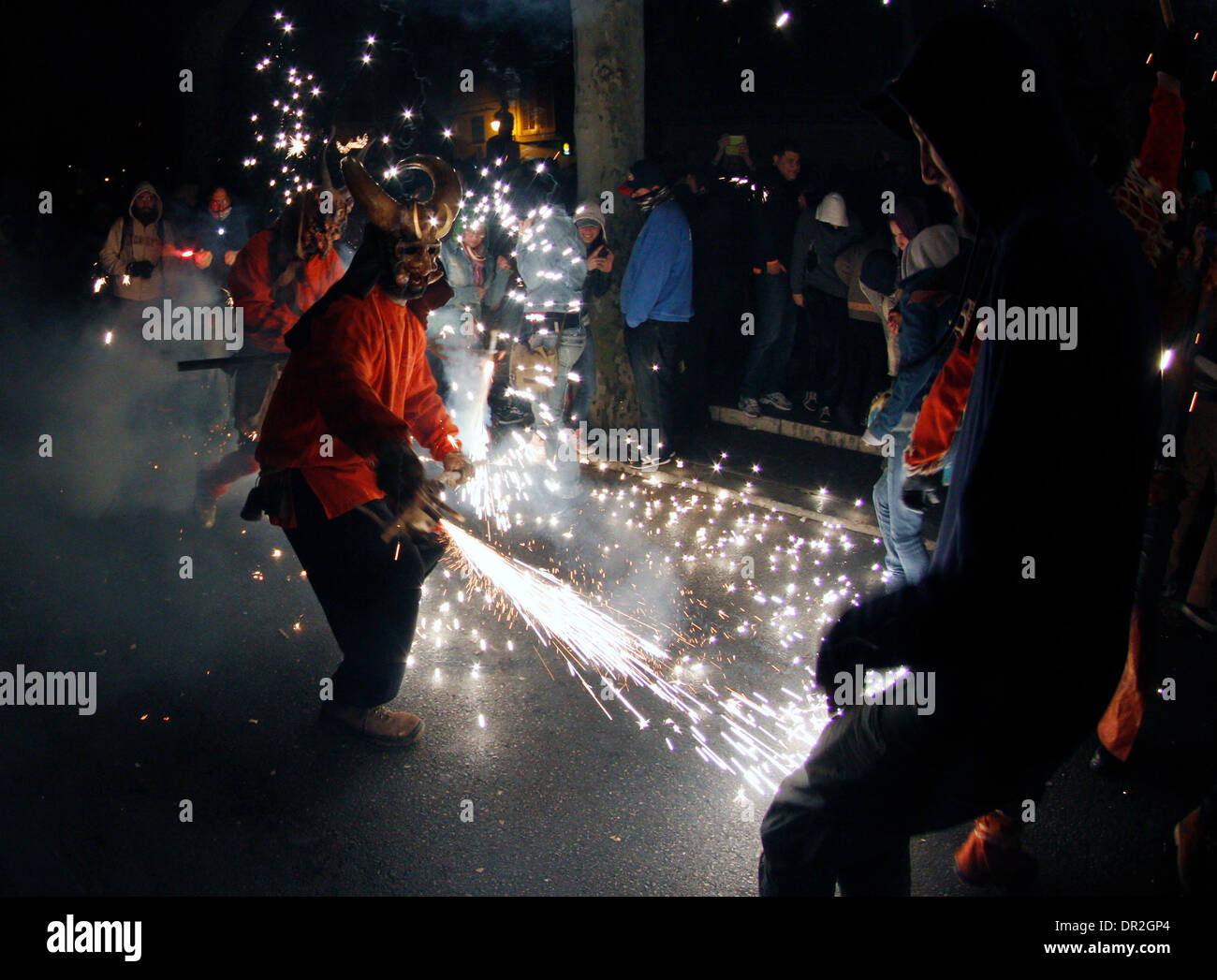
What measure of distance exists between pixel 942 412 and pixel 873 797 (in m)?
2.27

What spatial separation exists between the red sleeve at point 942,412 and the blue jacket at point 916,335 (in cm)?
64

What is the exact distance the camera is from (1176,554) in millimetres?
5590

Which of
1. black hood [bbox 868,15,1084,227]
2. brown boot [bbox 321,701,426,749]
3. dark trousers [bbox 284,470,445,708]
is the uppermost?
black hood [bbox 868,15,1084,227]

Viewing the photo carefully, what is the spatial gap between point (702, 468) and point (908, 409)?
336 centimetres

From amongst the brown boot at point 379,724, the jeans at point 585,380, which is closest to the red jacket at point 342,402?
the brown boot at point 379,724

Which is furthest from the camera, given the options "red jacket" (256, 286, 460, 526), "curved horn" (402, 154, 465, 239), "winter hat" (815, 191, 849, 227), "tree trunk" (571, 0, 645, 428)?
"winter hat" (815, 191, 849, 227)

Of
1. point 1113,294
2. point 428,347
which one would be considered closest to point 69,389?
point 428,347

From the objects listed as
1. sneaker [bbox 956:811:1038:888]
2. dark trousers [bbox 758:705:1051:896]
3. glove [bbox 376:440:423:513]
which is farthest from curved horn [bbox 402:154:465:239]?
sneaker [bbox 956:811:1038:888]

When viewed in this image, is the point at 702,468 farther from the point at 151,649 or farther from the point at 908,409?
the point at 151,649

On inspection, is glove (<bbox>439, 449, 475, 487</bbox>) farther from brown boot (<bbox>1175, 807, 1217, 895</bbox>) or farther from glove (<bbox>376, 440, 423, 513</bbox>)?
brown boot (<bbox>1175, 807, 1217, 895</bbox>)

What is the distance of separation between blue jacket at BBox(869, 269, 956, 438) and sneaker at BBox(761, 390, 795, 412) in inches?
171

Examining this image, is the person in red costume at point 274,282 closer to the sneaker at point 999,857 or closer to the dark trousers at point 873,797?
the dark trousers at point 873,797

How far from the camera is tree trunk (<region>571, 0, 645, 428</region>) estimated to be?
805 centimetres

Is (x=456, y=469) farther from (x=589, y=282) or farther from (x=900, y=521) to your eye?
(x=589, y=282)
